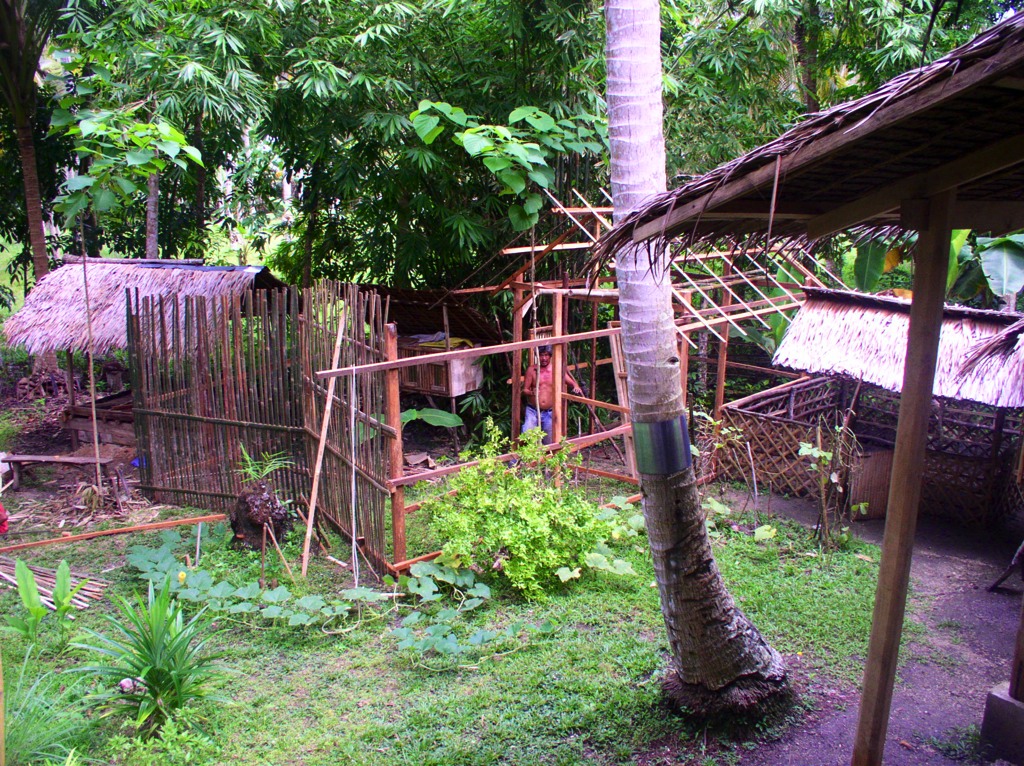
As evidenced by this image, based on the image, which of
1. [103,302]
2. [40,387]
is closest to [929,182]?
[103,302]

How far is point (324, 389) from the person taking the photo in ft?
18.8

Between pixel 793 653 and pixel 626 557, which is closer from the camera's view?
pixel 793 653

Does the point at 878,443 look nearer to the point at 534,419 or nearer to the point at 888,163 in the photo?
the point at 534,419

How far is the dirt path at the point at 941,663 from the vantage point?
340 centimetres

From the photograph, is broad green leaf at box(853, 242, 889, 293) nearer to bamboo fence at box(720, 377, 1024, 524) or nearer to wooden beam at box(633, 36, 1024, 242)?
bamboo fence at box(720, 377, 1024, 524)

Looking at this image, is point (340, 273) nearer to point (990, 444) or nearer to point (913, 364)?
point (990, 444)

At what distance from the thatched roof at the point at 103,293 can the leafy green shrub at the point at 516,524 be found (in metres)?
3.96

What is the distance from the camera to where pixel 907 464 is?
2.32m

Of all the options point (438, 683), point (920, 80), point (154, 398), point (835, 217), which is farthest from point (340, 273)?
point (920, 80)

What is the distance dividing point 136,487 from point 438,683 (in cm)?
488

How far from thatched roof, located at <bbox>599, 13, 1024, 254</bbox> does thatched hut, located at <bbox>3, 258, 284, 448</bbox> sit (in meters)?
6.37

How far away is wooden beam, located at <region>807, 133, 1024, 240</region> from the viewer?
82.9 inches

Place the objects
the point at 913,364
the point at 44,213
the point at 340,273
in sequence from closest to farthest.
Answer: the point at 913,364, the point at 340,273, the point at 44,213

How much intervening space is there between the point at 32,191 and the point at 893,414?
10467 millimetres
